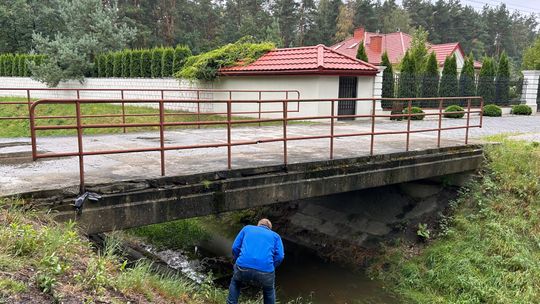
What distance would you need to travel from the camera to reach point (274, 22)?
4653cm

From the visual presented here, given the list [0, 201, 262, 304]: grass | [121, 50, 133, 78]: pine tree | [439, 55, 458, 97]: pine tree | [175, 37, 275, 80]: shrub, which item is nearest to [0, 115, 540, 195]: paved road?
[0, 201, 262, 304]: grass

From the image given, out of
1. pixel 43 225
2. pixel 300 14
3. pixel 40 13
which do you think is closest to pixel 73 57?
pixel 40 13

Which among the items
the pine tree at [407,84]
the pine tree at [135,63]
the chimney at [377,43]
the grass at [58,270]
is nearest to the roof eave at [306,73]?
the pine tree at [407,84]

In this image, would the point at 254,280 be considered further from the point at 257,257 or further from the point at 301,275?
the point at 301,275

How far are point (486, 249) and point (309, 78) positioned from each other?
977cm

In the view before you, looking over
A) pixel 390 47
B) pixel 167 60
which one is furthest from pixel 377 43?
pixel 167 60

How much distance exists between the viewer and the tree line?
38.6 meters

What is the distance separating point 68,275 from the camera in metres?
3.72

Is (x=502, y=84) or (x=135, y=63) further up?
(x=135, y=63)

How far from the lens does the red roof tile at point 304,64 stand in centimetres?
1602

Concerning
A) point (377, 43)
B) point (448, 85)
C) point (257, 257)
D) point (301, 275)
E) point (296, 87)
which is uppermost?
point (377, 43)

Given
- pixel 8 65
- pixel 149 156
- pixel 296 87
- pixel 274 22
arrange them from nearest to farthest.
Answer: pixel 149 156
pixel 296 87
pixel 8 65
pixel 274 22

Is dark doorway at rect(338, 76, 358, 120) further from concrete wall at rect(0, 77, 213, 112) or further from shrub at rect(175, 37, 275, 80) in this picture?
concrete wall at rect(0, 77, 213, 112)

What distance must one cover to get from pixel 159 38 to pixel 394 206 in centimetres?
4069
